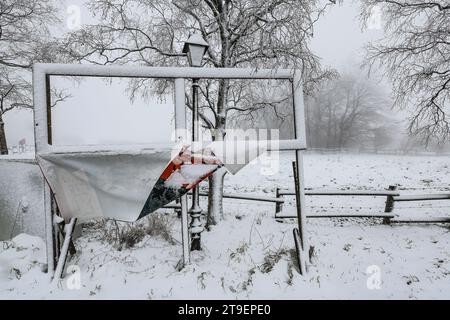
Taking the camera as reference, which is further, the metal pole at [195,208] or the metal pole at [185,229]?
the metal pole at [195,208]

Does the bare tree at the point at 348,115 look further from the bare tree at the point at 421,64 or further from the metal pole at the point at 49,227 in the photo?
the metal pole at the point at 49,227

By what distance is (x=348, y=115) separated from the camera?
153 ft

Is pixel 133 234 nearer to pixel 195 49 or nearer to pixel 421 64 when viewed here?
pixel 195 49

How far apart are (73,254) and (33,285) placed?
0.66 meters

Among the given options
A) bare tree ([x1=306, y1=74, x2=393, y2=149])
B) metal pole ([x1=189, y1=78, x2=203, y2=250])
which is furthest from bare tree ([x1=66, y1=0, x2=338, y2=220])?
bare tree ([x1=306, y1=74, x2=393, y2=149])

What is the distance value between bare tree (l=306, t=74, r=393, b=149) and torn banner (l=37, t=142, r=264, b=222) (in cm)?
4374

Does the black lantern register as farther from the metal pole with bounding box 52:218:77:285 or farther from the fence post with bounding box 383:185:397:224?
the fence post with bounding box 383:185:397:224

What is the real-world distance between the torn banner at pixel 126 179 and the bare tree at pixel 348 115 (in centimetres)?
4374

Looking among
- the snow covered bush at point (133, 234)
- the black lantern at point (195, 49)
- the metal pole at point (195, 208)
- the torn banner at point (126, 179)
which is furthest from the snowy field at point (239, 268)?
the black lantern at point (195, 49)

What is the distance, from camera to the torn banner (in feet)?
11.5

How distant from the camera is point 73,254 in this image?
4188mm

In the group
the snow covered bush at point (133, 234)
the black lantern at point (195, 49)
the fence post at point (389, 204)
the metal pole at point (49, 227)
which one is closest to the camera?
the metal pole at point (49, 227)

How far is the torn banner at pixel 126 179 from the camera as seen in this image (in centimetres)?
351

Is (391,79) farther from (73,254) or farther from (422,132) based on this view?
(73,254)
